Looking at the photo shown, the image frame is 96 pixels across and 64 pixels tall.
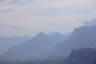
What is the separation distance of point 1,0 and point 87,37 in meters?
0.79

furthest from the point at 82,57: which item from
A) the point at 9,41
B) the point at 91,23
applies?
the point at 9,41

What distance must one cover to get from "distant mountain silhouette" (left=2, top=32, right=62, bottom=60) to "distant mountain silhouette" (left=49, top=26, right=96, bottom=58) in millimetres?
42

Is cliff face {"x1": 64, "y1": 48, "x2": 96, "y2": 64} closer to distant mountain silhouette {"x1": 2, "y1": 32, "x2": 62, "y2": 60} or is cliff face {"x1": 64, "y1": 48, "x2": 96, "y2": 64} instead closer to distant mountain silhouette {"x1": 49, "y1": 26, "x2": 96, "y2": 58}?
distant mountain silhouette {"x1": 49, "y1": 26, "x2": 96, "y2": 58}

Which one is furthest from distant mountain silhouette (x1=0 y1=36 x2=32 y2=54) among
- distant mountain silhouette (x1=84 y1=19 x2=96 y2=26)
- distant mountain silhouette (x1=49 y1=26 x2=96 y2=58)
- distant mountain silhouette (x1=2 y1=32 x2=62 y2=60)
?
distant mountain silhouette (x1=84 y1=19 x2=96 y2=26)

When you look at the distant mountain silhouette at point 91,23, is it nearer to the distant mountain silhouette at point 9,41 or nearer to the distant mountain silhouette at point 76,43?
the distant mountain silhouette at point 76,43

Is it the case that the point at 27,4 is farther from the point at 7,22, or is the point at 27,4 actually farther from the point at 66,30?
the point at 66,30

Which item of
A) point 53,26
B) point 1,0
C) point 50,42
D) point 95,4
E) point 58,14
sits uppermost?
point 1,0

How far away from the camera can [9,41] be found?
0.99m

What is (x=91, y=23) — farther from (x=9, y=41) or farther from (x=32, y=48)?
(x=9, y=41)

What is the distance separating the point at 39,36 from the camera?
3.27ft

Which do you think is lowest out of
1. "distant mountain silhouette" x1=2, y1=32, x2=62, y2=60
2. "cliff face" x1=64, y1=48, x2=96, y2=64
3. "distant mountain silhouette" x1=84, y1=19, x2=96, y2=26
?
"cliff face" x1=64, y1=48, x2=96, y2=64

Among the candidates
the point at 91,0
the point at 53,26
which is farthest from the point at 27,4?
the point at 91,0

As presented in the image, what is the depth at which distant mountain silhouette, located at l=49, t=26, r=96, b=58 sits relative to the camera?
3.09 ft

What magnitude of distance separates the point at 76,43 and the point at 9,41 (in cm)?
40
